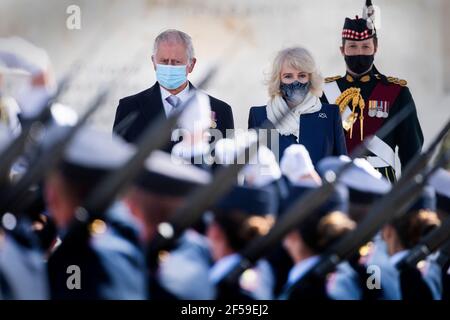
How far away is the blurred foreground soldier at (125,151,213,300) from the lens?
4.75 meters

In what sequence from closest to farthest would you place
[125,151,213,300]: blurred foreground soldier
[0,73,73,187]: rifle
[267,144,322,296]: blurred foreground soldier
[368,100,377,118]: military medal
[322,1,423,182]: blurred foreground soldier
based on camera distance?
[0,73,73,187]: rifle, [125,151,213,300]: blurred foreground soldier, [267,144,322,296]: blurred foreground soldier, [322,1,423,182]: blurred foreground soldier, [368,100,377,118]: military medal

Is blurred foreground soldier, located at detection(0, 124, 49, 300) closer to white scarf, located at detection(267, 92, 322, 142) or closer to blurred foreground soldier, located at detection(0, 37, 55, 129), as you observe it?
blurred foreground soldier, located at detection(0, 37, 55, 129)

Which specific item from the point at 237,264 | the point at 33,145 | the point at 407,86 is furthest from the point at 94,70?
the point at 407,86

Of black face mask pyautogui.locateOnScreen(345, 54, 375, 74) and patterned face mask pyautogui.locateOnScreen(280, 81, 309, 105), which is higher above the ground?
black face mask pyautogui.locateOnScreen(345, 54, 375, 74)

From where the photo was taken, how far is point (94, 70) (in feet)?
16.3

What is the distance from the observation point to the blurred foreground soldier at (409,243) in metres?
5.21

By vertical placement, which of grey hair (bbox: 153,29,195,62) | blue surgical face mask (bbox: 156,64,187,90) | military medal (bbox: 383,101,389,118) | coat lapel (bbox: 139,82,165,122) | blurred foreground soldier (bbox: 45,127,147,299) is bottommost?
blurred foreground soldier (bbox: 45,127,147,299)

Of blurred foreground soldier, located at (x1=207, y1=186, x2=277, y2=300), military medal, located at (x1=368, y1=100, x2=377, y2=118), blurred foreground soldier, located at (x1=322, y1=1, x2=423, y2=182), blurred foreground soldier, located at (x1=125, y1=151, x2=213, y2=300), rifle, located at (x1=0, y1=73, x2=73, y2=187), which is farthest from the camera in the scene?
military medal, located at (x1=368, y1=100, x2=377, y2=118)

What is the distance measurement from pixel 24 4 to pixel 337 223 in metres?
1.52

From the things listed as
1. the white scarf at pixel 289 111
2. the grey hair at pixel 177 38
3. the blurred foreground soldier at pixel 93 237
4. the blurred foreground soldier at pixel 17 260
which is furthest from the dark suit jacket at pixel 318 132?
the blurred foreground soldier at pixel 17 260

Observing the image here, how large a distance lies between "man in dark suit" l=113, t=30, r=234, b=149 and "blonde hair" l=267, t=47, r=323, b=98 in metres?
0.21

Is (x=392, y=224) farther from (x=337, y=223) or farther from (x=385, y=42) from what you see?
(x=385, y=42)

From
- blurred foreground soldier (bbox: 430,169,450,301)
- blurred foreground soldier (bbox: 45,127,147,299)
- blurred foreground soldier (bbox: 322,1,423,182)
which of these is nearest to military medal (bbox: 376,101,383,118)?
blurred foreground soldier (bbox: 322,1,423,182)

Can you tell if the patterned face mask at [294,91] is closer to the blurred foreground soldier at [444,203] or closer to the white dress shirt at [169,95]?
the white dress shirt at [169,95]
